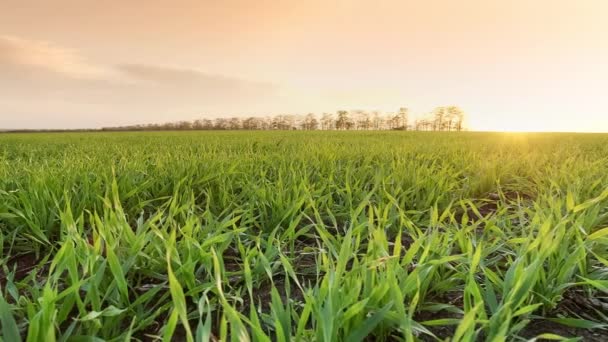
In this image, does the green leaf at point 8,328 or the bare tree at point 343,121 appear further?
the bare tree at point 343,121

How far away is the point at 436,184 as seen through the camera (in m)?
2.62

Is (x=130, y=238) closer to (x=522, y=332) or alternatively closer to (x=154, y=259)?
(x=154, y=259)

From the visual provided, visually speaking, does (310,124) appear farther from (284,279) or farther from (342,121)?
(284,279)

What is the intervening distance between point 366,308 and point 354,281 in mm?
90

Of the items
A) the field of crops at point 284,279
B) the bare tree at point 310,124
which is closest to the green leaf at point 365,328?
the field of crops at point 284,279

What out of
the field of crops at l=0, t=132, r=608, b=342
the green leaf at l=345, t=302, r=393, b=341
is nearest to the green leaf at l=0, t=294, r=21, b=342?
the field of crops at l=0, t=132, r=608, b=342

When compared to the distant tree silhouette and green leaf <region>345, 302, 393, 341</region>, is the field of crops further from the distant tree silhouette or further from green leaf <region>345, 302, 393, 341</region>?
the distant tree silhouette

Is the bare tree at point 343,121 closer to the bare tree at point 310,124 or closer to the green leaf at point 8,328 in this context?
the bare tree at point 310,124

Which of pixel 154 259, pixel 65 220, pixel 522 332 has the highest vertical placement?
pixel 65 220

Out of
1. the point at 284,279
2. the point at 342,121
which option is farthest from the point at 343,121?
the point at 284,279

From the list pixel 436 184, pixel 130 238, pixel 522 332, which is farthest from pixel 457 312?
pixel 436 184

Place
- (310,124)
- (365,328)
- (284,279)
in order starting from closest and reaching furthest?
(365,328), (284,279), (310,124)

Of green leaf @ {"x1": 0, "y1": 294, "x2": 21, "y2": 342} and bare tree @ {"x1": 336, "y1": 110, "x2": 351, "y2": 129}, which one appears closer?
green leaf @ {"x1": 0, "y1": 294, "x2": 21, "y2": 342}

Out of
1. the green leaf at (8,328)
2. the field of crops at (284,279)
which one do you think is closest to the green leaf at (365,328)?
the field of crops at (284,279)
